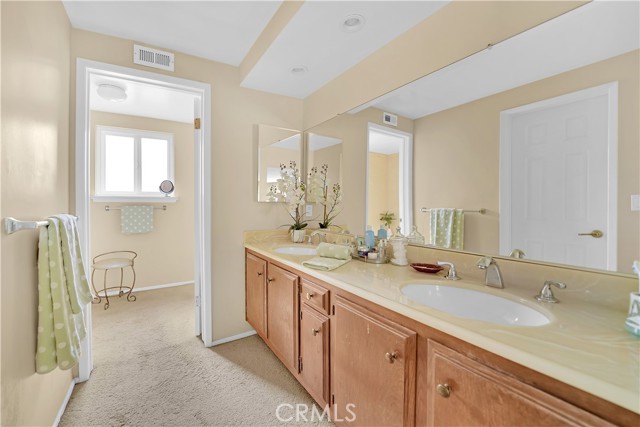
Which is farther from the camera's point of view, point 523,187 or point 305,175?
point 305,175

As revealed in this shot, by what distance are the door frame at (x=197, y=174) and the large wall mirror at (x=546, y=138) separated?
1.67m

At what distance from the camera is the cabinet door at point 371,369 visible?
3.10 feet

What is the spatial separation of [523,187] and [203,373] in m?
2.23

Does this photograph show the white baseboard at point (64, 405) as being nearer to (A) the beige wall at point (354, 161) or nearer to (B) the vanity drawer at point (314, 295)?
(B) the vanity drawer at point (314, 295)

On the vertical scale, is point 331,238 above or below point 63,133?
below

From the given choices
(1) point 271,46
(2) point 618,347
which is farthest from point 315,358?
(1) point 271,46

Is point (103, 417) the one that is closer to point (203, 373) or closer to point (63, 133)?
point (203, 373)

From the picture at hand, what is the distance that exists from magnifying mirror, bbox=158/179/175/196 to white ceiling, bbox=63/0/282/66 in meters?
2.22

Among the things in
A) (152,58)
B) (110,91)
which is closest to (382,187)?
(152,58)

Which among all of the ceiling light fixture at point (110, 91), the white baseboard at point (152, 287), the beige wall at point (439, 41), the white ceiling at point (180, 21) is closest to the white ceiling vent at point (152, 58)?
the white ceiling at point (180, 21)

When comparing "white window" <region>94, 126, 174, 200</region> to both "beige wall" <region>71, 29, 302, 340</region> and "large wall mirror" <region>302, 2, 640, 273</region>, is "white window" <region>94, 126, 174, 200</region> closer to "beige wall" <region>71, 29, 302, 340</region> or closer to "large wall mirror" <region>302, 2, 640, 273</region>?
"beige wall" <region>71, 29, 302, 340</region>

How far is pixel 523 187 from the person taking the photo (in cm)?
112

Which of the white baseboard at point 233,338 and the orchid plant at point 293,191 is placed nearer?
the white baseboard at point 233,338

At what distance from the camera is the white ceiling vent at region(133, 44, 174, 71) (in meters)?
1.98
